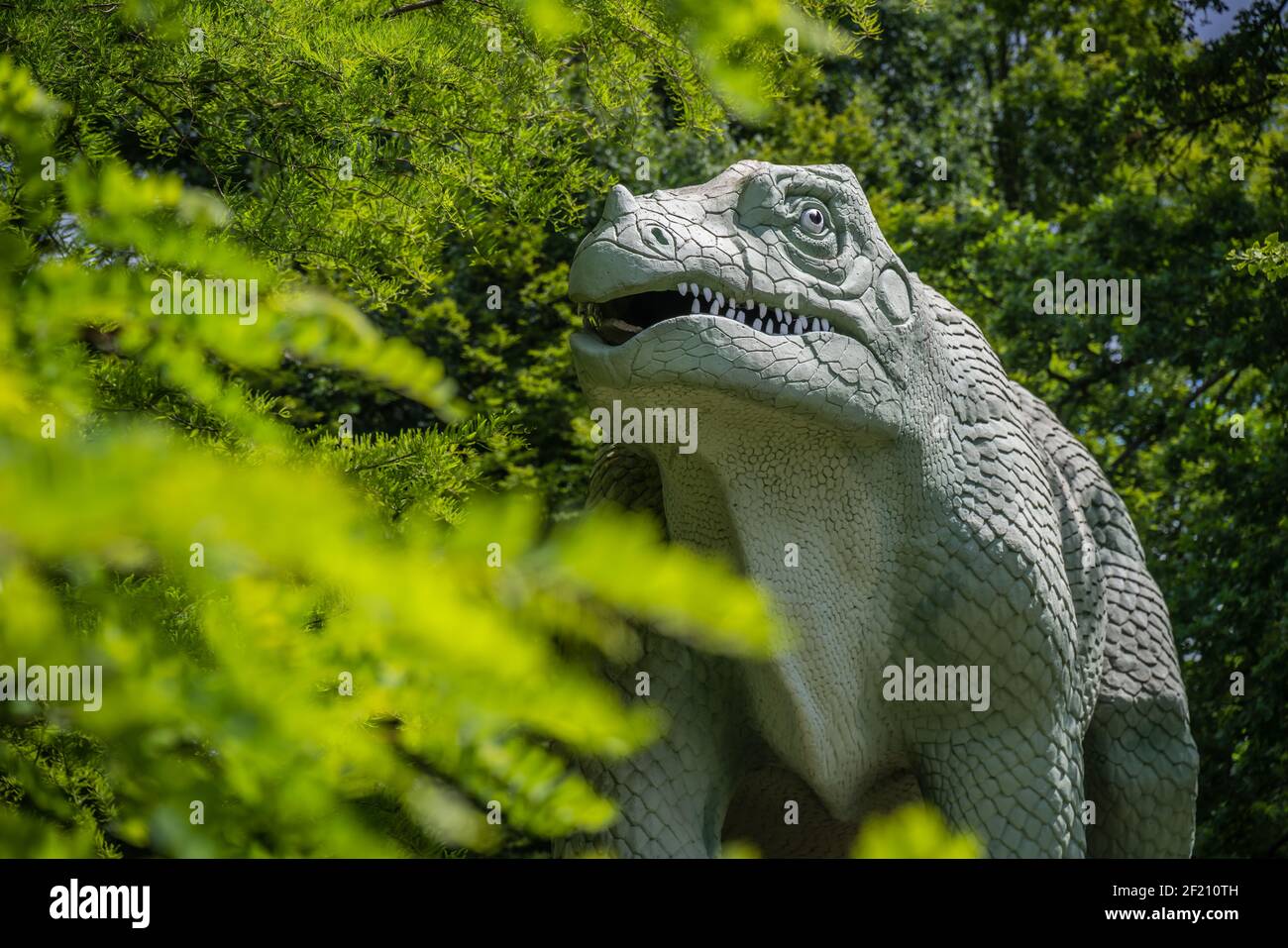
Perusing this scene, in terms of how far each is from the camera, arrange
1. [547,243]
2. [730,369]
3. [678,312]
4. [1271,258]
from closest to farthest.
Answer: [730,369] → [678,312] → [1271,258] → [547,243]

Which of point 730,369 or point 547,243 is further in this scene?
point 547,243

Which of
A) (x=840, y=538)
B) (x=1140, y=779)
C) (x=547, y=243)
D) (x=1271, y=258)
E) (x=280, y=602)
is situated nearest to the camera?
(x=280, y=602)

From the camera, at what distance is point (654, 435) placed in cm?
344

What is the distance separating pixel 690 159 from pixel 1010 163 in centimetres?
490

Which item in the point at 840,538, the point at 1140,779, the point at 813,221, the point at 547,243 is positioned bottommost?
the point at 1140,779

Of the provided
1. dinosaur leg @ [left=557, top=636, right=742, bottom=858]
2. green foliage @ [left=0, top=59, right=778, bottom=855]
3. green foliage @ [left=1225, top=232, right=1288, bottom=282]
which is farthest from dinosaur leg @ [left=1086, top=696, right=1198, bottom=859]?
green foliage @ [left=0, top=59, right=778, bottom=855]

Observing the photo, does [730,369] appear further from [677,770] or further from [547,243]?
[547,243]

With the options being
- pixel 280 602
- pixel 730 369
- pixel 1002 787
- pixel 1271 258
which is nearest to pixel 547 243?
pixel 1271 258

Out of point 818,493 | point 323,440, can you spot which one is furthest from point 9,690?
point 818,493

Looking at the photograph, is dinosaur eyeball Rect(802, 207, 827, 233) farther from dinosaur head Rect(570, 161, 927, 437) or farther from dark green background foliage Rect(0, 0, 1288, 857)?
dark green background foliage Rect(0, 0, 1288, 857)

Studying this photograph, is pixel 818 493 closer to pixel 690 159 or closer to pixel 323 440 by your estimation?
pixel 323 440

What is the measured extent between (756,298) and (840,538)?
→ 2.18 feet

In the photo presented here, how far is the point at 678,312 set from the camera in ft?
11.2

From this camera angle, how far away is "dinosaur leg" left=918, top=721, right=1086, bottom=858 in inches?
151
